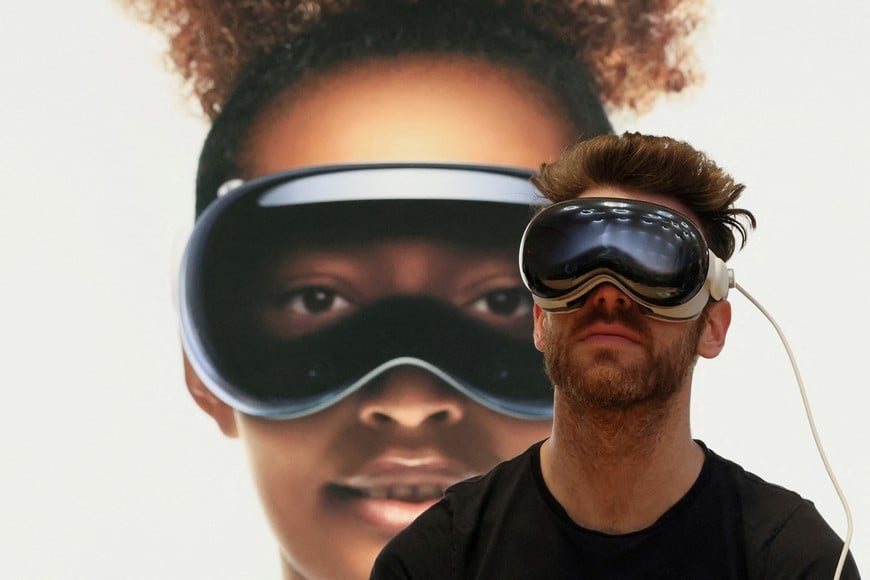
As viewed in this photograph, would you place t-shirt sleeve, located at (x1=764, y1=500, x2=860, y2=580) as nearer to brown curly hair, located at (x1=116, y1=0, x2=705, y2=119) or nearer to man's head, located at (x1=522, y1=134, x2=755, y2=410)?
man's head, located at (x1=522, y1=134, x2=755, y2=410)

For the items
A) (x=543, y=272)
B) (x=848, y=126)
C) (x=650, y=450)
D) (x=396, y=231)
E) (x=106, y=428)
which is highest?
(x=848, y=126)

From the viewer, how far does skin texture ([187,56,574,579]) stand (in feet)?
6.54

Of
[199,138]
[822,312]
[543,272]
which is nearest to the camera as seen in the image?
[543,272]

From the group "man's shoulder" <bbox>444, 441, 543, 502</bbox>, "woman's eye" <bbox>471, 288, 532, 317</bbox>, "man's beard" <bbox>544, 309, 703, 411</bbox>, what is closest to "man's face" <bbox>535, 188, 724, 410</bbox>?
"man's beard" <bbox>544, 309, 703, 411</bbox>

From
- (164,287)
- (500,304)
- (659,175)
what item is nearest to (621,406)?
(659,175)

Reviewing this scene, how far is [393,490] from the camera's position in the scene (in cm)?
200

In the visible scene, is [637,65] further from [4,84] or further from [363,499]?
[4,84]

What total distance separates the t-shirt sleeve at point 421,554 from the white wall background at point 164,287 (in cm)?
101

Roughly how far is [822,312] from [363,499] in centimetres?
96

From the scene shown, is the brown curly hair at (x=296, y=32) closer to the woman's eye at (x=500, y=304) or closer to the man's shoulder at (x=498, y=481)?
the woman's eye at (x=500, y=304)

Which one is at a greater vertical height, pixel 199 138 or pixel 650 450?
pixel 199 138

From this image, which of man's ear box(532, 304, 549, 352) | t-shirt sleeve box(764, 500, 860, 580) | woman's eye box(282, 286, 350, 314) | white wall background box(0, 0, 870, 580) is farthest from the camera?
woman's eye box(282, 286, 350, 314)

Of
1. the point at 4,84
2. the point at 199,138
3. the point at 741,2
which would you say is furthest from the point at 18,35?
the point at 741,2

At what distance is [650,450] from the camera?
102cm
